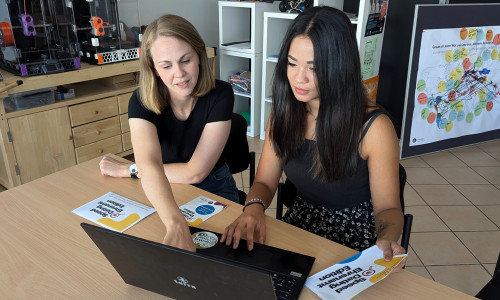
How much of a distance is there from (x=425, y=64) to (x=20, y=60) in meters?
2.88

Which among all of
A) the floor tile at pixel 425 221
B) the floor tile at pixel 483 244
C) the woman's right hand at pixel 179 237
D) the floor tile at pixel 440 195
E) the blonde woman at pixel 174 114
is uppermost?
the blonde woman at pixel 174 114

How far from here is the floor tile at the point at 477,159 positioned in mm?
3322

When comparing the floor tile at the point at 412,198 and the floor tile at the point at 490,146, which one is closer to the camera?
the floor tile at the point at 412,198

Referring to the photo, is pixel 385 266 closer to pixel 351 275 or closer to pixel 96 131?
pixel 351 275

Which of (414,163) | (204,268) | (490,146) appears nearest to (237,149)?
(204,268)

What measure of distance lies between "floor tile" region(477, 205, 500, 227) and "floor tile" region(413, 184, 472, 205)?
0.10 metres

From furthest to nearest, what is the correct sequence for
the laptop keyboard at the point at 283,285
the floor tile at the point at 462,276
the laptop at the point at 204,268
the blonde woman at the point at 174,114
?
the floor tile at the point at 462,276, the blonde woman at the point at 174,114, the laptop keyboard at the point at 283,285, the laptop at the point at 204,268

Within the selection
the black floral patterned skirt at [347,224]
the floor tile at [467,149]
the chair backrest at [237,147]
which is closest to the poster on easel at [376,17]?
the floor tile at [467,149]

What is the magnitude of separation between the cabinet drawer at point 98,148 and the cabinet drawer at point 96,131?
3 centimetres

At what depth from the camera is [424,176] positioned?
309cm

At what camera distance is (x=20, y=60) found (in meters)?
2.44

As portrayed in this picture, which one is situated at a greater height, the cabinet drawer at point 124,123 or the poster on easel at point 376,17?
the poster on easel at point 376,17

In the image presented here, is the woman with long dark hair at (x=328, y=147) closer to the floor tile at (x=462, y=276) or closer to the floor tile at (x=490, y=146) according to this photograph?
the floor tile at (x=462, y=276)

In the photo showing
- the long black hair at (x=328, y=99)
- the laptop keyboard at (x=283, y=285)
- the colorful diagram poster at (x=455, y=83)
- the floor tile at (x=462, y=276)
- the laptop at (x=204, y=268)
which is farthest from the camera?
the colorful diagram poster at (x=455, y=83)
